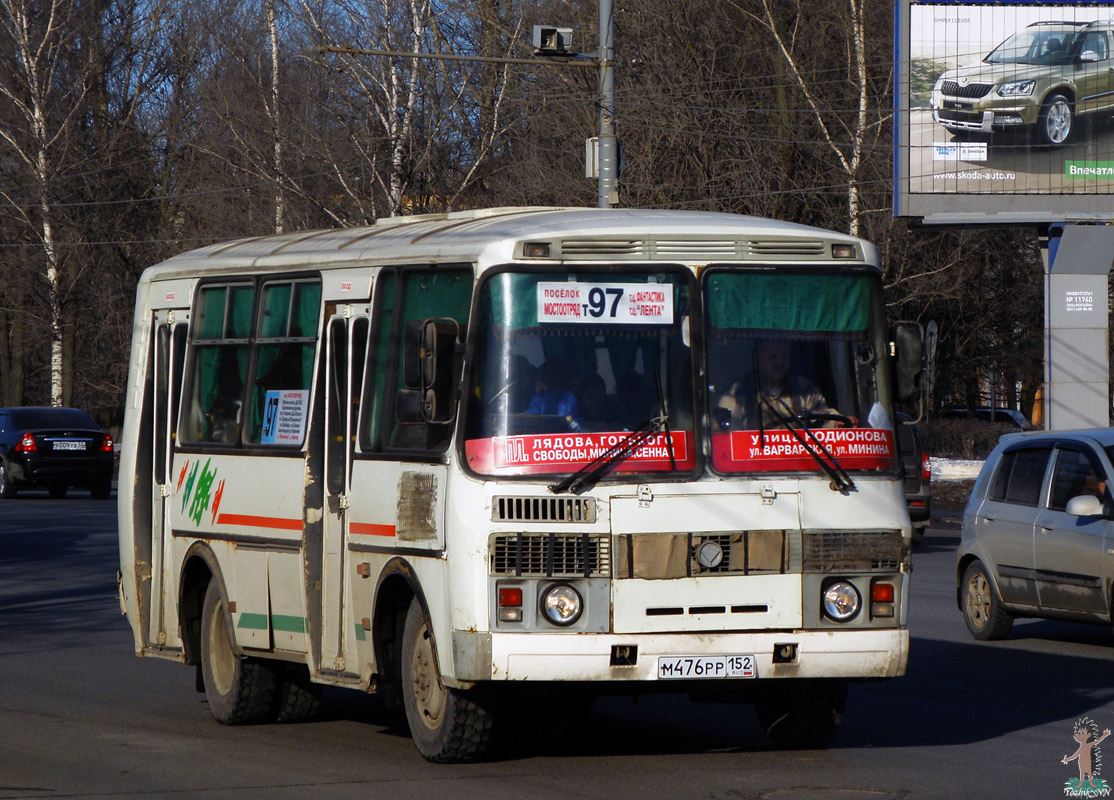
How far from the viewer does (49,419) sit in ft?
107

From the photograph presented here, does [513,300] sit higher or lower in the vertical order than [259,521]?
higher

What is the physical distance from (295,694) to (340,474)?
163 centimetres

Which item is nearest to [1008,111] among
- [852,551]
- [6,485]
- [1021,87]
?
[1021,87]

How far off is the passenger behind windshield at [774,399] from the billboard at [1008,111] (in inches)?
875

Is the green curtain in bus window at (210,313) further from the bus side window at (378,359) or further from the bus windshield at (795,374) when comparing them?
the bus windshield at (795,374)

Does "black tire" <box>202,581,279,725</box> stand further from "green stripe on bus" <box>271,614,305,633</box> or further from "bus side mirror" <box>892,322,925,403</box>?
"bus side mirror" <box>892,322,925,403</box>

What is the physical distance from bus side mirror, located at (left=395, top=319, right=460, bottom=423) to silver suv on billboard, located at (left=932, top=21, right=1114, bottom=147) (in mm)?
23512

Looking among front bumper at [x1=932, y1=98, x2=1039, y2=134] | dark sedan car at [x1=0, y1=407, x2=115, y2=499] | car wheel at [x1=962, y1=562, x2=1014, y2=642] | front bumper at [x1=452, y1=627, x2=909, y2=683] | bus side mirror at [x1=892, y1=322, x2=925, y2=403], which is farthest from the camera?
dark sedan car at [x1=0, y1=407, x2=115, y2=499]

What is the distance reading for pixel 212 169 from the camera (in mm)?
44562

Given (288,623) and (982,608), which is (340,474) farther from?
(982,608)

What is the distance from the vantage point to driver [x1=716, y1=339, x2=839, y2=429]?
812 cm

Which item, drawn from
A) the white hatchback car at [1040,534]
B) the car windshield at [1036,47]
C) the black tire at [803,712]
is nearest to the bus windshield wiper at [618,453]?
the black tire at [803,712]

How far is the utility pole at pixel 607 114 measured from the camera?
20.5 metres

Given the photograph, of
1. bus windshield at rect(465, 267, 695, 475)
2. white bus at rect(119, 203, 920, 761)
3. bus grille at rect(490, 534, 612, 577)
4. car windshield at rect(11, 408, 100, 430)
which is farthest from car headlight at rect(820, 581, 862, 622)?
car windshield at rect(11, 408, 100, 430)
